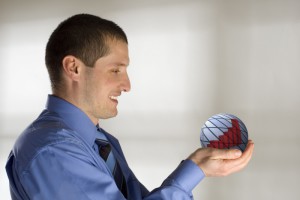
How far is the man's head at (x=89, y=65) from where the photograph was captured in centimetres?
118

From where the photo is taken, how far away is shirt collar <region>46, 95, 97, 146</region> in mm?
1169

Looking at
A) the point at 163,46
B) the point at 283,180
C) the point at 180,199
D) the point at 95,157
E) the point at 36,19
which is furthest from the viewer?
the point at 36,19

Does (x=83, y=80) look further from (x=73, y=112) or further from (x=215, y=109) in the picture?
(x=215, y=109)

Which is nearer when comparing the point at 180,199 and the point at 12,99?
the point at 180,199

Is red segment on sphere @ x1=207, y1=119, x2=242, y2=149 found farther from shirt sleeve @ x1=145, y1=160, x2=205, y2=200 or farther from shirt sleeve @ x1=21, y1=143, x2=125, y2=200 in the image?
shirt sleeve @ x1=21, y1=143, x2=125, y2=200

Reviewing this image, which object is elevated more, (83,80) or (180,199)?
(83,80)

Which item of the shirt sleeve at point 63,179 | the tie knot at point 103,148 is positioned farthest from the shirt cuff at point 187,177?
the tie knot at point 103,148

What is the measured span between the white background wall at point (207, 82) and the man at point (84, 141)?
0.91 meters

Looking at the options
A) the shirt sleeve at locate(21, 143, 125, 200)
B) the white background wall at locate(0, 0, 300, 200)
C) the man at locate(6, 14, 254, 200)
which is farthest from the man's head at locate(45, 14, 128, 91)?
the white background wall at locate(0, 0, 300, 200)

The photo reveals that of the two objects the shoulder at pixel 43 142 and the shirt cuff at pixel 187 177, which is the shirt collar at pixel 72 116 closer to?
the shoulder at pixel 43 142

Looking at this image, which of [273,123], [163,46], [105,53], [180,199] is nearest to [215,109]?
[273,123]

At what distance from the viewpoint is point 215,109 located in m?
2.22

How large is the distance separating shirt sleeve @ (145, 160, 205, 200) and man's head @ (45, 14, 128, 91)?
1.32 ft

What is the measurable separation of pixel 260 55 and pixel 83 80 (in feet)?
4.02
